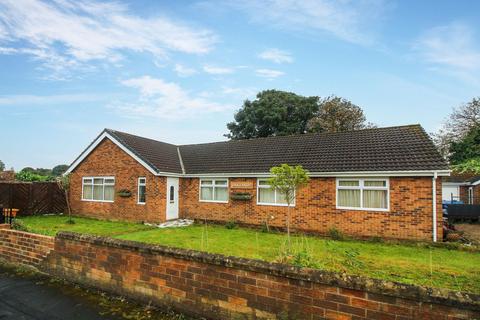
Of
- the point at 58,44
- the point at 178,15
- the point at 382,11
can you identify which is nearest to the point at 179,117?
the point at 58,44

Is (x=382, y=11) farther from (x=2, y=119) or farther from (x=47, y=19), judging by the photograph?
(x=2, y=119)

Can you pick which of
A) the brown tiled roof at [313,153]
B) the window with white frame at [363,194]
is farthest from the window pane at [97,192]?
the window with white frame at [363,194]

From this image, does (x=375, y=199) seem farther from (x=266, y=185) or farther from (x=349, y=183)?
(x=266, y=185)

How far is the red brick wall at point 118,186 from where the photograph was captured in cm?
1614

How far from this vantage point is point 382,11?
10.9m

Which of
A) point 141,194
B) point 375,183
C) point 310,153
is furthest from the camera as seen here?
point 141,194

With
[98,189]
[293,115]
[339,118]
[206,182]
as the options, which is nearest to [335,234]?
[206,182]

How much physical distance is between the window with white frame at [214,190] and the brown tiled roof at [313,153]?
1.98 feet

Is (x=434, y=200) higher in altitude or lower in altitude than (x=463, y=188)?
higher

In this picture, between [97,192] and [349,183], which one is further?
[97,192]

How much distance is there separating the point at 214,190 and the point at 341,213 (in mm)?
7139

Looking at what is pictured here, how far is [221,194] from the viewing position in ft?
53.5

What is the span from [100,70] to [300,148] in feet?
37.8

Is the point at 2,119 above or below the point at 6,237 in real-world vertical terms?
above
